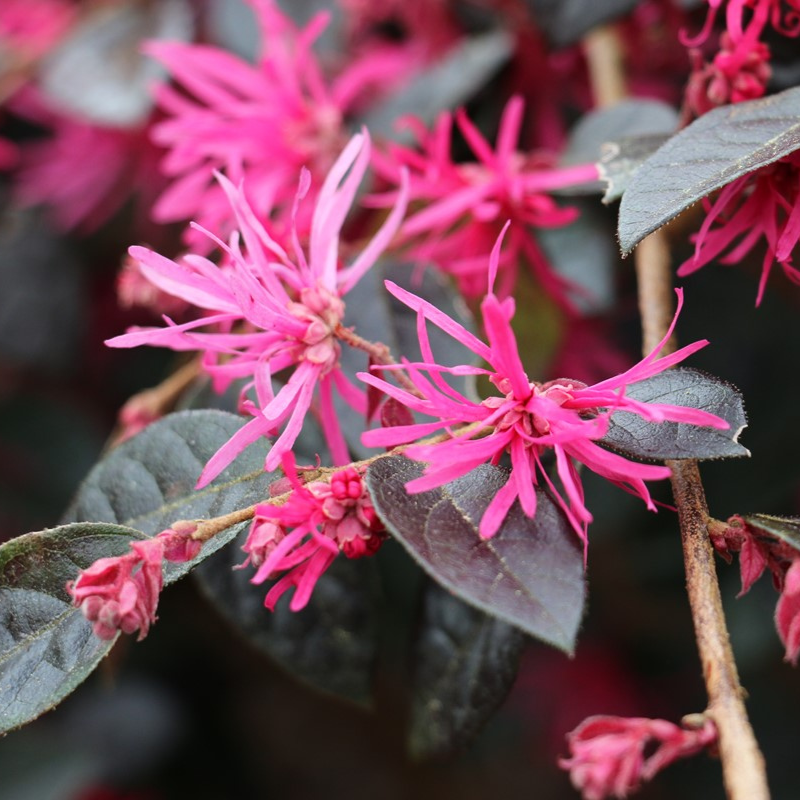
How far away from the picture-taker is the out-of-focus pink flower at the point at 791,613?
38 cm

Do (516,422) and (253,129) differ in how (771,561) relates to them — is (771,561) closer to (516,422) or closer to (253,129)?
(516,422)

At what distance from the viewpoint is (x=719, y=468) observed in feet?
3.04

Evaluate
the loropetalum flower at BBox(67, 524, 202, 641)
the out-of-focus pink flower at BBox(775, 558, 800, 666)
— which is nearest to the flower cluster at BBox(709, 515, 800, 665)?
the out-of-focus pink flower at BBox(775, 558, 800, 666)

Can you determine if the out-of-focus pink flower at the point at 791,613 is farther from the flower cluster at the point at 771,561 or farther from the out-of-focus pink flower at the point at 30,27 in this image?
the out-of-focus pink flower at the point at 30,27

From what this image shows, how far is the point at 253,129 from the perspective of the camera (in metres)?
0.74

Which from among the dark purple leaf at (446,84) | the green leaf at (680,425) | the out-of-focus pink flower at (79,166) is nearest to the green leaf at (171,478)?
the green leaf at (680,425)

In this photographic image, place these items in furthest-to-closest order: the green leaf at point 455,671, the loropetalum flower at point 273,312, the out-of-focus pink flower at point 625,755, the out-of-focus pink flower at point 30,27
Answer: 1. the out-of-focus pink flower at point 30,27
2. the green leaf at point 455,671
3. the loropetalum flower at point 273,312
4. the out-of-focus pink flower at point 625,755

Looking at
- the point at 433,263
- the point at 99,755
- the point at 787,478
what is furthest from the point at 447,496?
the point at 99,755

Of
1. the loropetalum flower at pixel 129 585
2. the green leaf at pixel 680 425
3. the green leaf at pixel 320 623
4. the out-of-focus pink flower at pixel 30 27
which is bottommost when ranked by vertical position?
the green leaf at pixel 320 623

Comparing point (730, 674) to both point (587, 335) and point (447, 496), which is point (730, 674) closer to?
point (447, 496)

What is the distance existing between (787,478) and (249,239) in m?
0.62

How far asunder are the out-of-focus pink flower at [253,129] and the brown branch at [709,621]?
304 millimetres

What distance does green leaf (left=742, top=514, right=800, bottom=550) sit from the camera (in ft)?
1.28

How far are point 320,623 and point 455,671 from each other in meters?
0.09
